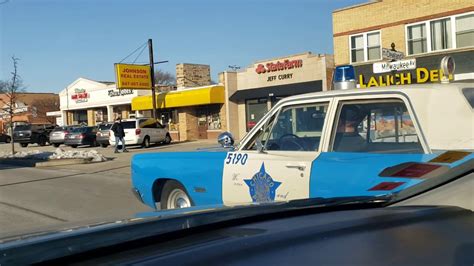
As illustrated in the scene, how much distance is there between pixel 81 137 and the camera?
103 ft

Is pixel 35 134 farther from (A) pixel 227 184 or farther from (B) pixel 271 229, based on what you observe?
(B) pixel 271 229

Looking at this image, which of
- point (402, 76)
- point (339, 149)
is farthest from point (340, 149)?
point (402, 76)

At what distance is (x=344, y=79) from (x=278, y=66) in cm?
2332

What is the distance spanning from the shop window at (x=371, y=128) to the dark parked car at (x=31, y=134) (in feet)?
119

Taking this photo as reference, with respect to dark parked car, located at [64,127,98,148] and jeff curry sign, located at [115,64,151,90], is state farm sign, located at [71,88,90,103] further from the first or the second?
dark parked car, located at [64,127,98,148]

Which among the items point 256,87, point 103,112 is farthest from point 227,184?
point 103,112

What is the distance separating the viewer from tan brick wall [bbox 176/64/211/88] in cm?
3750

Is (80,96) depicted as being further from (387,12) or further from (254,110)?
(387,12)

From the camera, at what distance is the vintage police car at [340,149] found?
352 cm

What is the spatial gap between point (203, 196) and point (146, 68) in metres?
30.1

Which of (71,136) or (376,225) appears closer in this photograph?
(376,225)

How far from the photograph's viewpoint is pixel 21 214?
27.5 ft

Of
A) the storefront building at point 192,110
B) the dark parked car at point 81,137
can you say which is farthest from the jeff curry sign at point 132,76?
the dark parked car at point 81,137

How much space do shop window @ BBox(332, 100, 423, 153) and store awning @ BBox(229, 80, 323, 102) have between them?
70.3 ft
